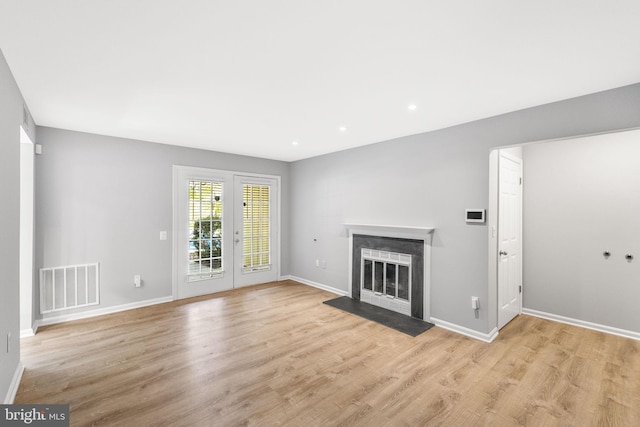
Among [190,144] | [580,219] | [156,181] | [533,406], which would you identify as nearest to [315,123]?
[190,144]

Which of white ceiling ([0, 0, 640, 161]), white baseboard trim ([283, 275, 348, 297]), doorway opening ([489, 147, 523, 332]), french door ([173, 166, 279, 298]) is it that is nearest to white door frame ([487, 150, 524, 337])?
doorway opening ([489, 147, 523, 332])

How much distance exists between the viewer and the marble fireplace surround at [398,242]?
3.75 metres

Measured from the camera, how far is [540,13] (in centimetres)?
153

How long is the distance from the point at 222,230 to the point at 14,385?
3.07 meters

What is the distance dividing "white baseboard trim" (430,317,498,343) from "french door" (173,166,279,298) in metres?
3.29

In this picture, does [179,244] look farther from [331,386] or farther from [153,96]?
[331,386]

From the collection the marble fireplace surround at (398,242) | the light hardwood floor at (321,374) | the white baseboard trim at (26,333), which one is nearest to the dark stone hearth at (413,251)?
the marble fireplace surround at (398,242)

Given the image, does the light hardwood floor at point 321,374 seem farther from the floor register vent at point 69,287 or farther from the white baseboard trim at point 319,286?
the white baseboard trim at point 319,286

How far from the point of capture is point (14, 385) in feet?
7.46

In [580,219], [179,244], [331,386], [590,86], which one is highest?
[590,86]

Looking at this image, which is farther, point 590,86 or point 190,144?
point 190,144

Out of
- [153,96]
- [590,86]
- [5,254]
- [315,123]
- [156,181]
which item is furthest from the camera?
[156,181]

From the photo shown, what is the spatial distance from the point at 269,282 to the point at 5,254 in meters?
4.06

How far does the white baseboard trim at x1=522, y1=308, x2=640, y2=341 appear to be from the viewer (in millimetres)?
3273
